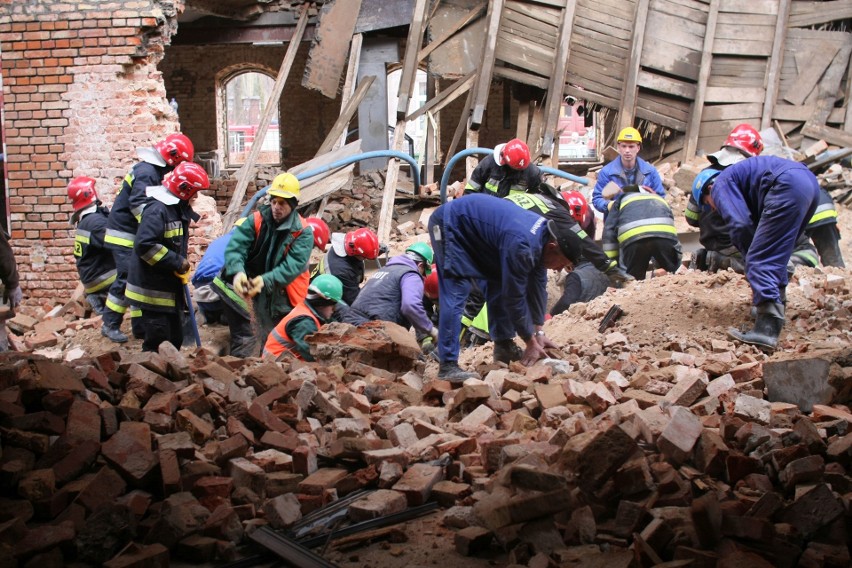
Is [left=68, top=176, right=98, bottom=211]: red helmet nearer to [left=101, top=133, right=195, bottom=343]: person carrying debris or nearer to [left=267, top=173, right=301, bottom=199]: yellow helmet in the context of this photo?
[left=101, top=133, right=195, bottom=343]: person carrying debris

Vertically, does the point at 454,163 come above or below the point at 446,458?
above

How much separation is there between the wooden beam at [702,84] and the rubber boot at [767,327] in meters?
7.14

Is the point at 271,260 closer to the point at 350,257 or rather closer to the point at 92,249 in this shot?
the point at 350,257

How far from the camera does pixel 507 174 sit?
8359 millimetres

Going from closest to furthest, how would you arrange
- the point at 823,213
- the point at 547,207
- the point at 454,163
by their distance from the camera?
1. the point at 547,207
2. the point at 823,213
3. the point at 454,163

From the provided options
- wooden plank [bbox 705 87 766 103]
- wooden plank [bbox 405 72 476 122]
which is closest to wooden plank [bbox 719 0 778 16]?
wooden plank [bbox 705 87 766 103]

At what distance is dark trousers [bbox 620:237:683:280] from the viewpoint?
823 centimetres

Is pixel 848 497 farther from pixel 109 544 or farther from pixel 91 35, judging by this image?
pixel 91 35

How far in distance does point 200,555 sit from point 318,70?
34.4 ft

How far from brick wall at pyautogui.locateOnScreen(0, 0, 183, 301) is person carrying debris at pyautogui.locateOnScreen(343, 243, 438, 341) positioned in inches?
187

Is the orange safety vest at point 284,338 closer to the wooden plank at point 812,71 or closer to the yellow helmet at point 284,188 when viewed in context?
the yellow helmet at point 284,188

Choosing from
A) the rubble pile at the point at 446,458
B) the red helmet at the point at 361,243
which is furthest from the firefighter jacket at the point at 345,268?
the rubble pile at the point at 446,458

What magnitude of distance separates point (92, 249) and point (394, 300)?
3.28 metres

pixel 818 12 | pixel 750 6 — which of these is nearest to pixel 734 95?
pixel 750 6
